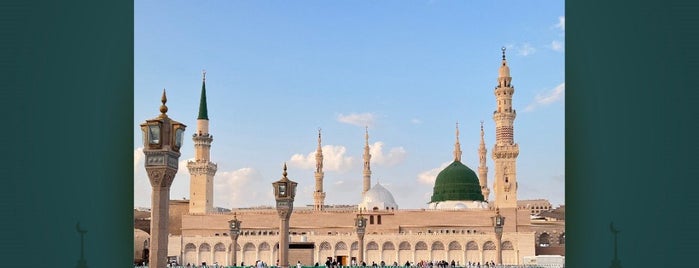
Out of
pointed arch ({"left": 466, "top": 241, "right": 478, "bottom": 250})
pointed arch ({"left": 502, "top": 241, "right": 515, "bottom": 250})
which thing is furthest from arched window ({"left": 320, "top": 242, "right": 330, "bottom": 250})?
pointed arch ({"left": 502, "top": 241, "right": 515, "bottom": 250})

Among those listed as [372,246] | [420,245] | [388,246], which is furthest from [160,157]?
[372,246]

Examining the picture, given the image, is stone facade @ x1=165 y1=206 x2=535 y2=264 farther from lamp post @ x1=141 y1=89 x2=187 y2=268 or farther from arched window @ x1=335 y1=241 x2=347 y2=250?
lamp post @ x1=141 y1=89 x2=187 y2=268

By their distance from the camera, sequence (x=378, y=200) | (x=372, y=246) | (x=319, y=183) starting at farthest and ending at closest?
(x=319, y=183) < (x=378, y=200) < (x=372, y=246)

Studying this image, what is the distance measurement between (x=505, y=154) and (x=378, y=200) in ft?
28.1

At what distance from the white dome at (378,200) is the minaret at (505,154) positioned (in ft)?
23.1

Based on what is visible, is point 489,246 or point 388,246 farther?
point 388,246

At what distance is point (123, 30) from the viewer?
502cm

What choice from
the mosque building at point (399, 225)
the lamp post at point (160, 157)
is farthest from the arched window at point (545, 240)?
the lamp post at point (160, 157)

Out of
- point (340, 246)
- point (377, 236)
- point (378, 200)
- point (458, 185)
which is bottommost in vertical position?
point (340, 246)

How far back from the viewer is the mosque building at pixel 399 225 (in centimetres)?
4062

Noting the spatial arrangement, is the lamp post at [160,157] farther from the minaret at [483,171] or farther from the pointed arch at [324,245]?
the minaret at [483,171]

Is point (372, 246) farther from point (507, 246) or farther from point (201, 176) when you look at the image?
point (201, 176)

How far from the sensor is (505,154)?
43.9 m

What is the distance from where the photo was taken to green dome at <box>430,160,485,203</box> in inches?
1834
